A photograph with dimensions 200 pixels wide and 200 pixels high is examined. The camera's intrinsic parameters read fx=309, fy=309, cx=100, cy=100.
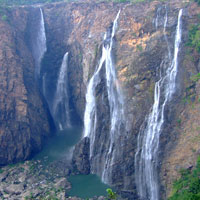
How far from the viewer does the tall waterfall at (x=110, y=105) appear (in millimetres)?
22484

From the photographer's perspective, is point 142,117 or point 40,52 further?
point 40,52

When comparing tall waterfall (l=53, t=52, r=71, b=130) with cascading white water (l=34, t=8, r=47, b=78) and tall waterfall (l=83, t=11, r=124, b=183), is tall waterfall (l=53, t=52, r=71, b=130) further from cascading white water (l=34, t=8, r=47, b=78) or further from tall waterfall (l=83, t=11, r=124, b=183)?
tall waterfall (l=83, t=11, r=124, b=183)

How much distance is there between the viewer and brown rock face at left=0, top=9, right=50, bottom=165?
25375mm

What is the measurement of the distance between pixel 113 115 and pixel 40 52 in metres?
12.7

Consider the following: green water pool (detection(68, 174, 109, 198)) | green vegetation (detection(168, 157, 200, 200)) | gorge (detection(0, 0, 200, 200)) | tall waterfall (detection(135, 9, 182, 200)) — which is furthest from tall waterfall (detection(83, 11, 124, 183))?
green vegetation (detection(168, 157, 200, 200))

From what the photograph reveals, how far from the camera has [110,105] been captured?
23422mm

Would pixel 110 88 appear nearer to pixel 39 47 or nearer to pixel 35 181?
pixel 35 181

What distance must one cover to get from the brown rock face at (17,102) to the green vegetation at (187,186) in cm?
1302

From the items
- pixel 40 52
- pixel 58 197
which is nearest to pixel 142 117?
pixel 58 197

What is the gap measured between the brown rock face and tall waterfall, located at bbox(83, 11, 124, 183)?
4848mm

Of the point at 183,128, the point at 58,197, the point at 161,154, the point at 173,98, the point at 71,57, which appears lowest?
the point at 58,197

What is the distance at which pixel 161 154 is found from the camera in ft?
66.9

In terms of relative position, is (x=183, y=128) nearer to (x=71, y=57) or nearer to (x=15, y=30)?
(x=71, y=57)

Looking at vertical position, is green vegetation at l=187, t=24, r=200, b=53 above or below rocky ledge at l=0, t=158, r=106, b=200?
above
